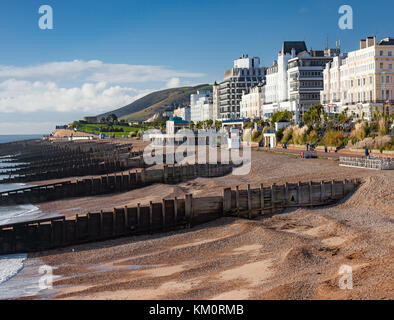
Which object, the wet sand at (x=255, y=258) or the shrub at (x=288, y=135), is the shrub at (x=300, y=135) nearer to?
the shrub at (x=288, y=135)

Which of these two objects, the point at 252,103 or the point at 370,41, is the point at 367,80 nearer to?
the point at 370,41

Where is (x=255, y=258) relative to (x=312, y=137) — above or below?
below

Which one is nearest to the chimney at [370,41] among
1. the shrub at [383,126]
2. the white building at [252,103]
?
the shrub at [383,126]

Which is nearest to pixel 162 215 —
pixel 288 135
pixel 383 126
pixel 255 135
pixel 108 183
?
pixel 108 183

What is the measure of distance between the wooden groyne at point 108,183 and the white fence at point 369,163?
15.5 metres

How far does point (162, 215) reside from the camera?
109 feet

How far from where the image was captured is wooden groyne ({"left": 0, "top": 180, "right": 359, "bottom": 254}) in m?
30.7

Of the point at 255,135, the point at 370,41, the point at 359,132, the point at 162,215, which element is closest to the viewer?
the point at 162,215

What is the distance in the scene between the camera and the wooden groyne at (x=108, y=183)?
53406mm

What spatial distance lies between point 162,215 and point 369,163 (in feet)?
68.9

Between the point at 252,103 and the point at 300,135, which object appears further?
the point at 252,103

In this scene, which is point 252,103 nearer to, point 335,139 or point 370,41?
point 370,41

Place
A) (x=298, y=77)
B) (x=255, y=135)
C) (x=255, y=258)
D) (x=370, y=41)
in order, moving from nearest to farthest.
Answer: (x=255, y=258)
(x=370, y=41)
(x=255, y=135)
(x=298, y=77)

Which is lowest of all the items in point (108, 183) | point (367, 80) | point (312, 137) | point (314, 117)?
point (108, 183)
